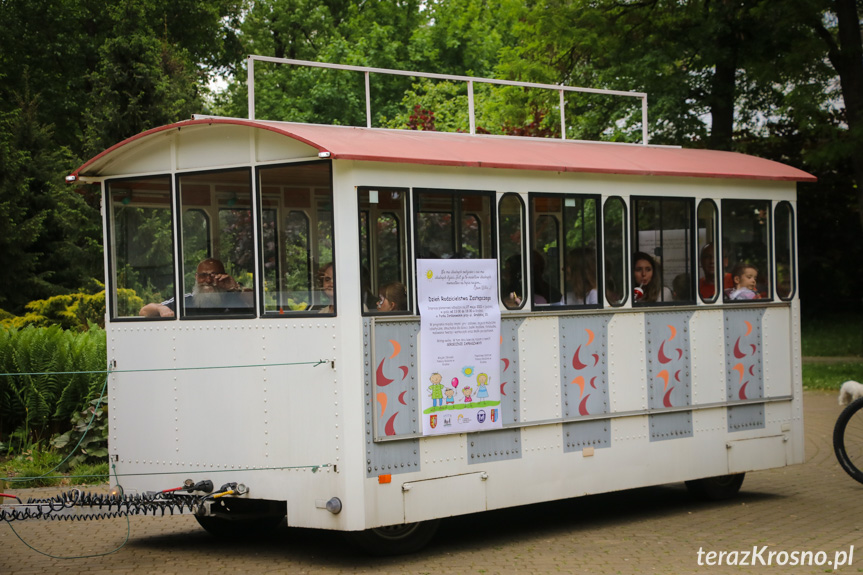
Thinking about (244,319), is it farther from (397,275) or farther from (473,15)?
(473,15)

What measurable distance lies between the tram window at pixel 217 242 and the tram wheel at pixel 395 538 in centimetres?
172

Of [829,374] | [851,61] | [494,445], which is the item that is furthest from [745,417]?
[829,374]

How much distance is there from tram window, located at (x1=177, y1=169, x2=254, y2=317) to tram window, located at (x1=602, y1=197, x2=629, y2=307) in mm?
2950

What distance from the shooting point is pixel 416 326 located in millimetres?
7980

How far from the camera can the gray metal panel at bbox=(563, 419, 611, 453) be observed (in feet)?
29.4

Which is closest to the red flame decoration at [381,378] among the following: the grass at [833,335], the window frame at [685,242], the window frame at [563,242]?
the window frame at [563,242]

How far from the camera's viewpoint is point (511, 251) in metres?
8.62

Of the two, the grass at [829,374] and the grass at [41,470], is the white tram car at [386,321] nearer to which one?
the grass at [41,470]

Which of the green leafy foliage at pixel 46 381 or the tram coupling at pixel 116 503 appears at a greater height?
the green leafy foliage at pixel 46 381

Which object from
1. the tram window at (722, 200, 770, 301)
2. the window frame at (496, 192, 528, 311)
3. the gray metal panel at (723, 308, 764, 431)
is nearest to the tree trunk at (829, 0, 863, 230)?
the tram window at (722, 200, 770, 301)

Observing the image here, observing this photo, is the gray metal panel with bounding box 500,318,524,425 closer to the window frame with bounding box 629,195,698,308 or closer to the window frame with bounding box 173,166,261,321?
the window frame with bounding box 629,195,698,308

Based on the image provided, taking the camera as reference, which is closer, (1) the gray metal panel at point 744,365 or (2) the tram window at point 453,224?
(2) the tram window at point 453,224

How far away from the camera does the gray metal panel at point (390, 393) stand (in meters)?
7.67

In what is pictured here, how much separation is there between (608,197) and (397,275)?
225 centimetres
